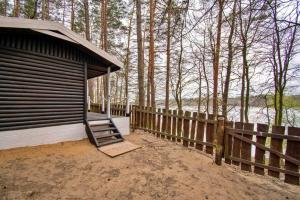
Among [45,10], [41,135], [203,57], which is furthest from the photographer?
[45,10]

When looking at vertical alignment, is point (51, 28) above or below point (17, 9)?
below

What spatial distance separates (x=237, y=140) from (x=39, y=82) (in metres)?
5.26

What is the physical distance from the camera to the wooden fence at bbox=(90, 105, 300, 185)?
4.27 m

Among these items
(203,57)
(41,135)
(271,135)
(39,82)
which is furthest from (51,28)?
(203,57)

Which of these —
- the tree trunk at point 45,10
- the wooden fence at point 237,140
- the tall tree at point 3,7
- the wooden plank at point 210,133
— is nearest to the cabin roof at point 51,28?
the wooden fence at point 237,140

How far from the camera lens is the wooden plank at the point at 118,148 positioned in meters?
5.03

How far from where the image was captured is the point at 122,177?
3975 mm

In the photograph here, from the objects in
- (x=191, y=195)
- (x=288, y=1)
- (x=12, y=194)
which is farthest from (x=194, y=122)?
(x=12, y=194)

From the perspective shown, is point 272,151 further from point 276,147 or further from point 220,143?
point 220,143

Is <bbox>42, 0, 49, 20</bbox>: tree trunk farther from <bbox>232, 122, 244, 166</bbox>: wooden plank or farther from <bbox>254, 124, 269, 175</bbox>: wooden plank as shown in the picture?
<bbox>254, 124, 269, 175</bbox>: wooden plank

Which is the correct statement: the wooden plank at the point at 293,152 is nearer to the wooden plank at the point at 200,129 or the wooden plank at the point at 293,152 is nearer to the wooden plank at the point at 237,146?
the wooden plank at the point at 237,146

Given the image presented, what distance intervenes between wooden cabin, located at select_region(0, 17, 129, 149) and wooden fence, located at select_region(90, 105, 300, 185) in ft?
6.05

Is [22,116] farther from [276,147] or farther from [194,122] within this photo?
[276,147]

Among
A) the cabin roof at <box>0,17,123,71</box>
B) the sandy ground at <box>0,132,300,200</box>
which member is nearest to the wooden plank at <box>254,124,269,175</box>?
the sandy ground at <box>0,132,300,200</box>
